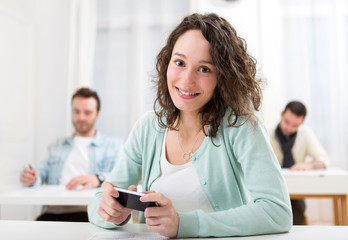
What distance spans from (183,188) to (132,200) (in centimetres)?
28

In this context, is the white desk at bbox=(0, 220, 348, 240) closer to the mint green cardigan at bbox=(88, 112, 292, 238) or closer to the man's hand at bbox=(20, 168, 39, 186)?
the mint green cardigan at bbox=(88, 112, 292, 238)

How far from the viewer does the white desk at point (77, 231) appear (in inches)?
40.3

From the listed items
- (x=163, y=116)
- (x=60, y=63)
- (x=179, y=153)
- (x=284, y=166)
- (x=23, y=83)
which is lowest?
(x=284, y=166)

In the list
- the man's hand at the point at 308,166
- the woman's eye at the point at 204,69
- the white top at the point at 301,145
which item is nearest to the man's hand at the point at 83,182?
the woman's eye at the point at 204,69

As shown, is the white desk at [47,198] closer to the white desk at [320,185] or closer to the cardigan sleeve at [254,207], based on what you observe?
the cardigan sleeve at [254,207]

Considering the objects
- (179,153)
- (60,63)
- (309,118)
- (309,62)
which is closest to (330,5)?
(309,62)

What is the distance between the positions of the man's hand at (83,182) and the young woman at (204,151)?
1.06 metres

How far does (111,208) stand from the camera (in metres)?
1.07

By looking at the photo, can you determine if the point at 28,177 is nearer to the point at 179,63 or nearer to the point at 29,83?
the point at 29,83

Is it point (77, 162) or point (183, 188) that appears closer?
point (183, 188)

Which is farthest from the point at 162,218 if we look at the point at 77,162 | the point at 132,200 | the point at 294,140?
the point at 294,140

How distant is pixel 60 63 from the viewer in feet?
13.5

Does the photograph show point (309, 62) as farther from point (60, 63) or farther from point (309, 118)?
point (60, 63)

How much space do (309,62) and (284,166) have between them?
1359 mm
